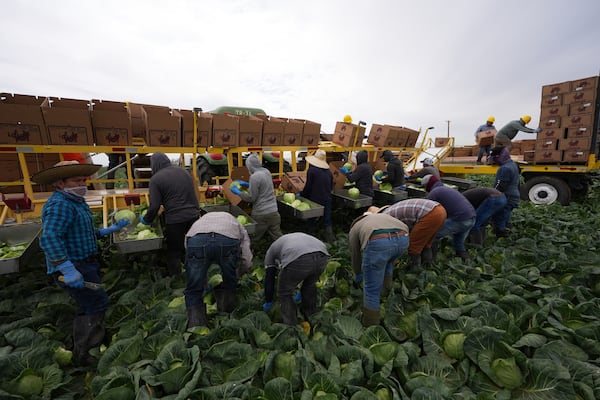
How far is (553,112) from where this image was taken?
28.9ft

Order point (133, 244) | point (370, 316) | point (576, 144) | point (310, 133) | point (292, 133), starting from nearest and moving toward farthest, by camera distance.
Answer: point (370, 316), point (133, 244), point (292, 133), point (310, 133), point (576, 144)

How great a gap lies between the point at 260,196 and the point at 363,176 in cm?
281

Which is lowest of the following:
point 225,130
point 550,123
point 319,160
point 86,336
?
point 86,336

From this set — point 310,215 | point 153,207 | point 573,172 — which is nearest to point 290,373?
point 153,207

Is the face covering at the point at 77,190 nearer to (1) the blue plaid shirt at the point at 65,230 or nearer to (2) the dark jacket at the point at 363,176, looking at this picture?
(1) the blue plaid shirt at the point at 65,230

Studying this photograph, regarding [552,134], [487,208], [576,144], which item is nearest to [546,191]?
[576,144]

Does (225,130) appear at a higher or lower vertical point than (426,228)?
higher

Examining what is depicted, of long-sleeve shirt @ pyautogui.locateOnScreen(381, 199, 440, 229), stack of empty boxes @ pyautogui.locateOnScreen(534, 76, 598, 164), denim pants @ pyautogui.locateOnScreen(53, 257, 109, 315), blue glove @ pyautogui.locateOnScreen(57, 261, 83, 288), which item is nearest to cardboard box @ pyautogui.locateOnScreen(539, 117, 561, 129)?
stack of empty boxes @ pyautogui.locateOnScreen(534, 76, 598, 164)

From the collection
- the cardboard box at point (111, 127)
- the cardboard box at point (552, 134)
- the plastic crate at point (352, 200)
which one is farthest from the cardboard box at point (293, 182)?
the cardboard box at point (552, 134)

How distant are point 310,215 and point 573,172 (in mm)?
8903

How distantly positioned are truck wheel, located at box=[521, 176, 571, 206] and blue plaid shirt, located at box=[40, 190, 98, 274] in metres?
11.7

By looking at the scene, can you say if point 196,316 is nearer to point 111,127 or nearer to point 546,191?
point 111,127

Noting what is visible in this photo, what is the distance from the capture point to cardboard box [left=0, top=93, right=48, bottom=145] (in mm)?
4094

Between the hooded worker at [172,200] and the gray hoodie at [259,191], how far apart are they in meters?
0.97
